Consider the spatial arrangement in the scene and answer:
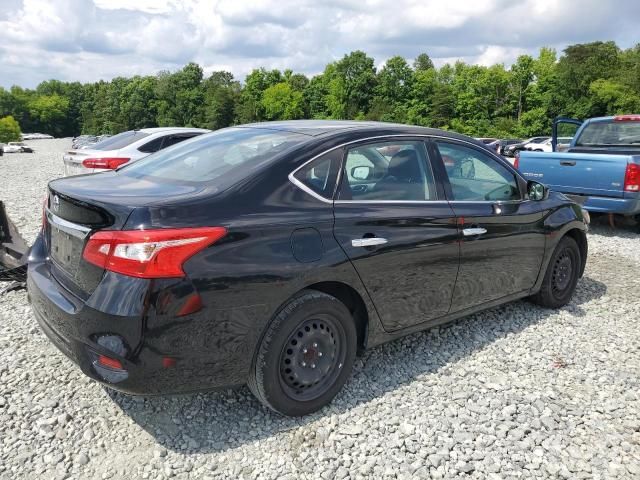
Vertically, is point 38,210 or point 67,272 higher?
point 67,272

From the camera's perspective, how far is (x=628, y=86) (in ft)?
165

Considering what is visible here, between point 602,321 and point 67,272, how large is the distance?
4374 mm

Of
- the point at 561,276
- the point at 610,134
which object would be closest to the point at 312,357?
the point at 561,276

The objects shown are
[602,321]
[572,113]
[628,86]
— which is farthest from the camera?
[572,113]

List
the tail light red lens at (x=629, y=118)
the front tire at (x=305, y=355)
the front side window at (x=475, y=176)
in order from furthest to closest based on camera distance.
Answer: the tail light red lens at (x=629, y=118) → the front side window at (x=475, y=176) → the front tire at (x=305, y=355)

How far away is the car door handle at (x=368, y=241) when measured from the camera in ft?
9.98

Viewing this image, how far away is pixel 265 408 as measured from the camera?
3.14 metres

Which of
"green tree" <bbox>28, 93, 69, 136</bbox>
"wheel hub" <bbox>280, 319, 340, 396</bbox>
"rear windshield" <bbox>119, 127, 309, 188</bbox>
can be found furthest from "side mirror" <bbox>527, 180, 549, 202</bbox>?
"green tree" <bbox>28, 93, 69, 136</bbox>

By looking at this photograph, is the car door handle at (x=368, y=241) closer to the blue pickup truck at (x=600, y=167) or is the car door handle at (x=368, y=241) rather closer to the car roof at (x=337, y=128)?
the car roof at (x=337, y=128)

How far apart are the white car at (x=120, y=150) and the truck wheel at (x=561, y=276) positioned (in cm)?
607

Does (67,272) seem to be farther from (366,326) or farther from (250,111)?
(250,111)

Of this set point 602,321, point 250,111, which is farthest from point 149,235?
point 250,111

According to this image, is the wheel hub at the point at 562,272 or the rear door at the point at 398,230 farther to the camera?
the wheel hub at the point at 562,272

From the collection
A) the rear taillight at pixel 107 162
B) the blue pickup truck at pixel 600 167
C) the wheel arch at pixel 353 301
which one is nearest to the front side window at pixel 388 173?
the wheel arch at pixel 353 301
